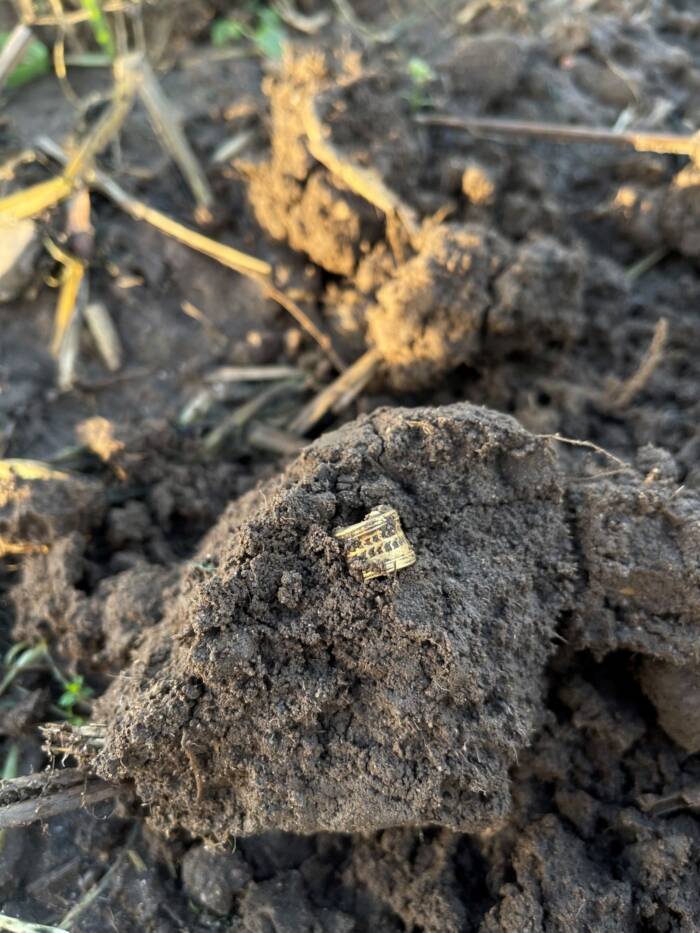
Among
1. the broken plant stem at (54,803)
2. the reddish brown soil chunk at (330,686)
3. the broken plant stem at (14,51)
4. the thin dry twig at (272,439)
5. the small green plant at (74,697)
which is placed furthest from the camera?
the broken plant stem at (14,51)

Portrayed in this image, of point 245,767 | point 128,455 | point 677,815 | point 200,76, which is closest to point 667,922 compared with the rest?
point 677,815

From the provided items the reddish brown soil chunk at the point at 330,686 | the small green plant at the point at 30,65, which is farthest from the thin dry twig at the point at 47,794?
the small green plant at the point at 30,65

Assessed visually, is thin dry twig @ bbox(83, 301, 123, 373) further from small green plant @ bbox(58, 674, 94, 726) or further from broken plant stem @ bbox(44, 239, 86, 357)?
small green plant @ bbox(58, 674, 94, 726)

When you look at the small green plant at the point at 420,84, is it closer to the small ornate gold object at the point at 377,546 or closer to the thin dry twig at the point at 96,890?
the small ornate gold object at the point at 377,546

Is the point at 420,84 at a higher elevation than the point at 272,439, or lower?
higher

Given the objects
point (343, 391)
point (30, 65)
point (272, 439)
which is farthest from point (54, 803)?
point (30, 65)

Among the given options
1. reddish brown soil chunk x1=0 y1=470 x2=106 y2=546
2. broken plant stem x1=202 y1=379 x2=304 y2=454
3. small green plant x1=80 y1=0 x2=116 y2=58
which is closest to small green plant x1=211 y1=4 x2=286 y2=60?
small green plant x1=80 y1=0 x2=116 y2=58

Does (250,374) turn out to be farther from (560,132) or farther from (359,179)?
(560,132)
